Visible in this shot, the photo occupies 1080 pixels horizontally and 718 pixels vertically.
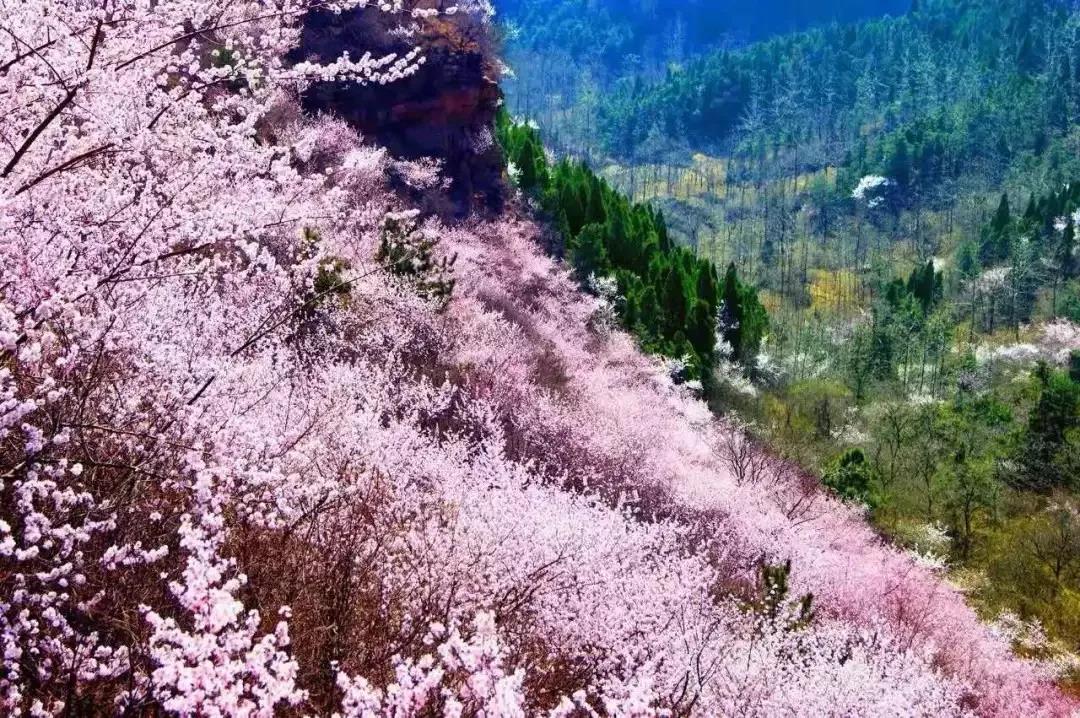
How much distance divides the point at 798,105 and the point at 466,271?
14026 centimetres

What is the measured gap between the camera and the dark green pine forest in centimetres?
3322

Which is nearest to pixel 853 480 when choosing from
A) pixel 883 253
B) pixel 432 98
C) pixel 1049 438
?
pixel 1049 438

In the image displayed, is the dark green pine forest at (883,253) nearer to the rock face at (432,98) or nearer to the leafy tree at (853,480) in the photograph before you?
the leafy tree at (853,480)

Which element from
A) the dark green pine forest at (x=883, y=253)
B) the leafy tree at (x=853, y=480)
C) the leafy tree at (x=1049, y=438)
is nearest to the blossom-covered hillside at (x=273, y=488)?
the leafy tree at (x=853, y=480)

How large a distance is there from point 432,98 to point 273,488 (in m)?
30.1

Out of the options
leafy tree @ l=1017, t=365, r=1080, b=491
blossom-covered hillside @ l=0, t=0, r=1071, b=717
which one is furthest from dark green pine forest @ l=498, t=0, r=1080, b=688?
blossom-covered hillside @ l=0, t=0, r=1071, b=717

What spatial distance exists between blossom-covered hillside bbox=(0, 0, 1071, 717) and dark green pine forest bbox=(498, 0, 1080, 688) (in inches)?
489

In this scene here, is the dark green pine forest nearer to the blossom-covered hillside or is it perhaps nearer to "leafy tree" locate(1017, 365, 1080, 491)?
"leafy tree" locate(1017, 365, 1080, 491)

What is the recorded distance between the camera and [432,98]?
3381cm

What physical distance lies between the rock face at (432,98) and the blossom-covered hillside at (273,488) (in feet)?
43.5

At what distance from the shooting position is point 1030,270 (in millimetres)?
71750

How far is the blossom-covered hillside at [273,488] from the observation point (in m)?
4.09

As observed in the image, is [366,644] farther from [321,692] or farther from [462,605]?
[462,605]

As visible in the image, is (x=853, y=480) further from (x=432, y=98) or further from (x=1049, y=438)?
(x=432, y=98)
